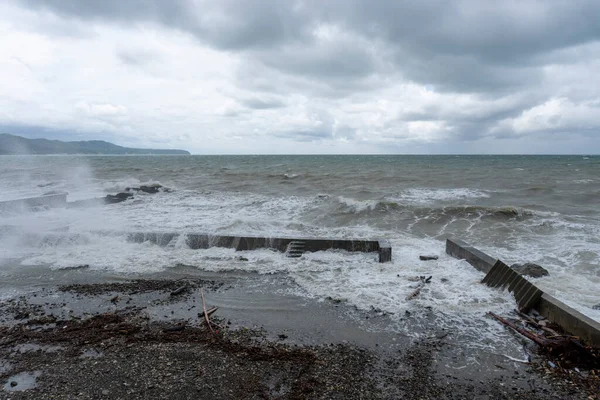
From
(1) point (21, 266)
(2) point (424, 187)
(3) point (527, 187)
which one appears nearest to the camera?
(1) point (21, 266)

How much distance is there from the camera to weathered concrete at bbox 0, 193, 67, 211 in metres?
16.2

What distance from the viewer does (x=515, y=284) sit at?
6.91 m

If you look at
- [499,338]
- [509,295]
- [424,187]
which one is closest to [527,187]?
[424,187]

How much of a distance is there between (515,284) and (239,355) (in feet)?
17.8

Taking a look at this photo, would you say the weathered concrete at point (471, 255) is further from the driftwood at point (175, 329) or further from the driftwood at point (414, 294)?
the driftwood at point (175, 329)

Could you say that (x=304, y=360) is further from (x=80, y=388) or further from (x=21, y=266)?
(x=21, y=266)

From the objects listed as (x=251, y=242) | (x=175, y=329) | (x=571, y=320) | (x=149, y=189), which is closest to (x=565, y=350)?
(x=571, y=320)

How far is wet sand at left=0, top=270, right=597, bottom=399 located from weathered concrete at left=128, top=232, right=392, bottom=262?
11.0ft

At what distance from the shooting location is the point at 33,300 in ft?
22.6

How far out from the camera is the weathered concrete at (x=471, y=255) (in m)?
8.12

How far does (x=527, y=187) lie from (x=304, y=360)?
26.8 metres

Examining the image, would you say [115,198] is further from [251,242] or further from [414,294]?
[414,294]

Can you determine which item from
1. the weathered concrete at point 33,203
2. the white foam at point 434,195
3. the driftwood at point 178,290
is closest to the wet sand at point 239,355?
the driftwood at point 178,290

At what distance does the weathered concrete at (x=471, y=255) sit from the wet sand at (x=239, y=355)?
114 inches
